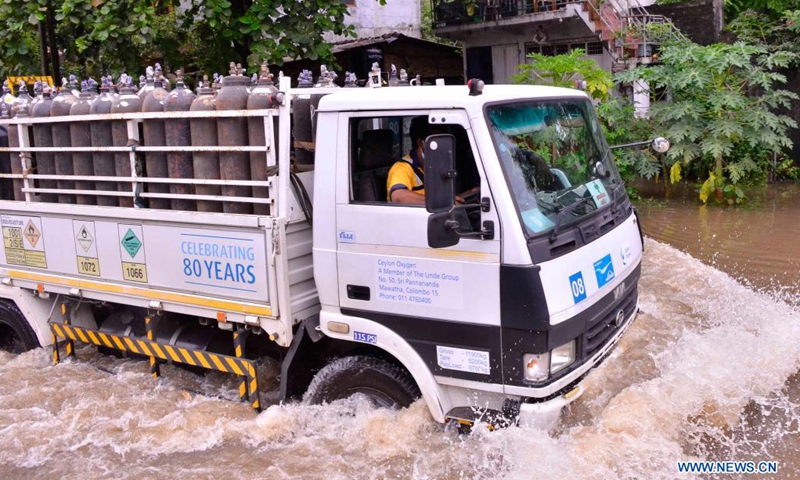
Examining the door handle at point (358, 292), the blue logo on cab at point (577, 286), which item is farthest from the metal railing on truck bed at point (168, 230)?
the blue logo on cab at point (577, 286)

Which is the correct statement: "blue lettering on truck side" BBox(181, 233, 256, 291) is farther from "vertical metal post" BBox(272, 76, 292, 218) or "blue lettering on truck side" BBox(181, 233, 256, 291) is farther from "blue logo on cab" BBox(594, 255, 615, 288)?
"blue logo on cab" BBox(594, 255, 615, 288)

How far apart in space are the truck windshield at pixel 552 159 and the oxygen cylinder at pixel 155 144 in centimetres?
232

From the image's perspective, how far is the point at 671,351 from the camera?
528cm

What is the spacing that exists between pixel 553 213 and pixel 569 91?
1084mm

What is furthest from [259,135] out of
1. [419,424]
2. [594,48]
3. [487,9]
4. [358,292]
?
[487,9]

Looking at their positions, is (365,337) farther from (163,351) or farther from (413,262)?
(163,351)

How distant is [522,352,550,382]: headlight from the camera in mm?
3744

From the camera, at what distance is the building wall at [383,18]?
62.7ft

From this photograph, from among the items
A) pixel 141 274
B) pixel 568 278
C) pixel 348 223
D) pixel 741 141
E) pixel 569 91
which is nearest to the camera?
pixel 568 278

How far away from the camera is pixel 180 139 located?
186 inches

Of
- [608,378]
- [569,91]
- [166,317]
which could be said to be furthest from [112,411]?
[569,91]

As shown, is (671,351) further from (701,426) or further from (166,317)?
(166,317)

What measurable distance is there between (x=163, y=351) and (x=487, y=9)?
14412mm

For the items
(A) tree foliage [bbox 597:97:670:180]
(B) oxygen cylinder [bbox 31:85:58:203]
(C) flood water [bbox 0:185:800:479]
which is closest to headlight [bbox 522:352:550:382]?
(C) flood water [bbox 0:185:800:479]
